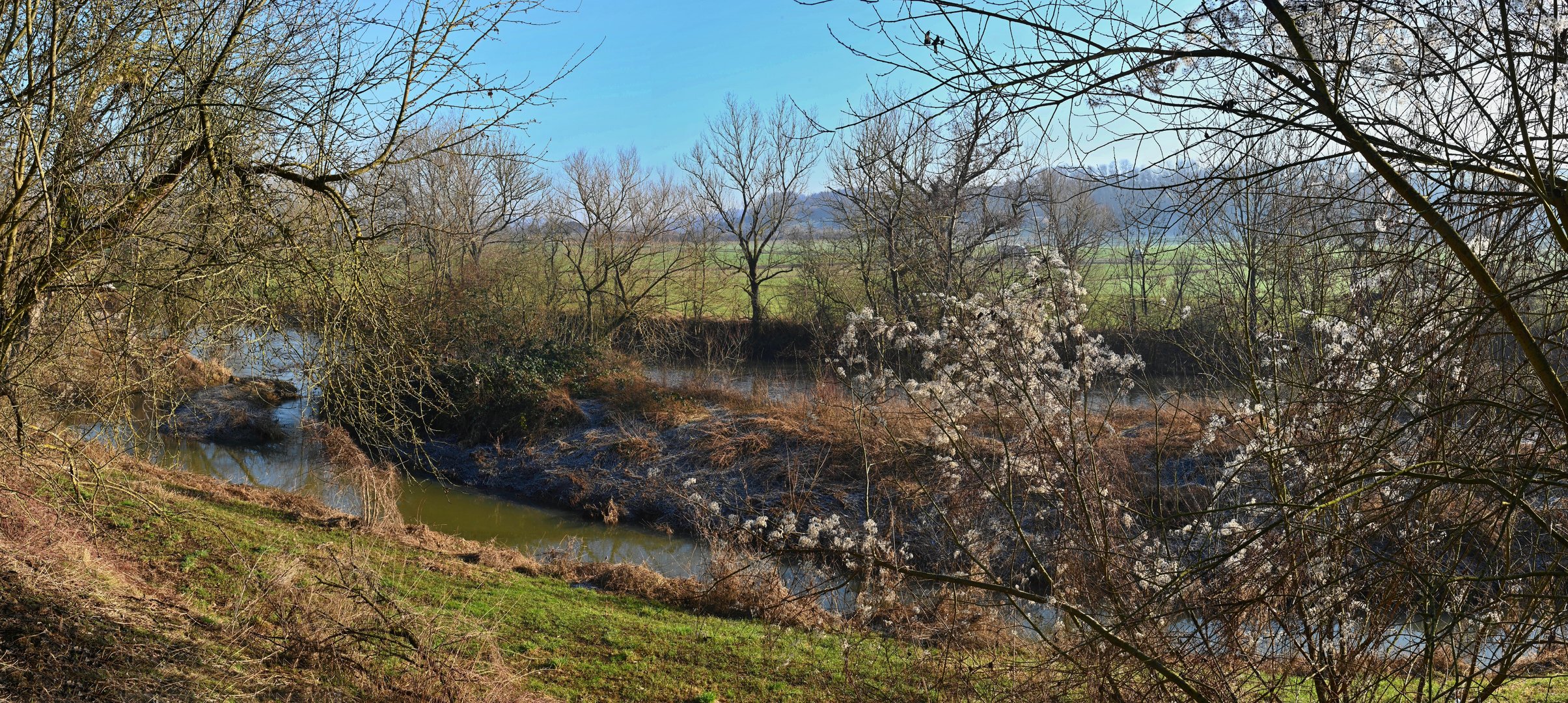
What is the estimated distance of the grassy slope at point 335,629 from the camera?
220 inches

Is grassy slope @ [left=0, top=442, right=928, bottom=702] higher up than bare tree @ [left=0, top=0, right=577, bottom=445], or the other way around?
bare tree @ [left=0, top=0, right=577, bottom=445]

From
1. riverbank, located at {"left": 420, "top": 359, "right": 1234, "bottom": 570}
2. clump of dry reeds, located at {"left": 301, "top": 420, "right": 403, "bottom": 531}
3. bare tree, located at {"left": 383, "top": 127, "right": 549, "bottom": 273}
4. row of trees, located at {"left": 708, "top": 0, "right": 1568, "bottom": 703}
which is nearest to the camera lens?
row of trees, located at {"left": 708, "top": 0, "right": 1568, "bottom": 703}

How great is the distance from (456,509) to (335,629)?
10.4 meters

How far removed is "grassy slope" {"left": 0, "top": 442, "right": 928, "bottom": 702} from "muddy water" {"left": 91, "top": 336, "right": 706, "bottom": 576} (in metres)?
3.03

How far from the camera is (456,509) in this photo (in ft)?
53.4

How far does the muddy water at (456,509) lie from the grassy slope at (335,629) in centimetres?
303

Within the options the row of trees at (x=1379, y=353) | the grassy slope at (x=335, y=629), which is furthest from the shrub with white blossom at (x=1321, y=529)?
the grassy slope at (x=335, y=629)

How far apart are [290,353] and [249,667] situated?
2.53 m

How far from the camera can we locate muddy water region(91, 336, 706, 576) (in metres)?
14.4

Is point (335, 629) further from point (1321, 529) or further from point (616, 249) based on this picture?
point (616, 249)

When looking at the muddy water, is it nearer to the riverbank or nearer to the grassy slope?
the riverbank

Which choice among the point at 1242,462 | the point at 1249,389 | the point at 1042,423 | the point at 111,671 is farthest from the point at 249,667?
the point at 1249,389

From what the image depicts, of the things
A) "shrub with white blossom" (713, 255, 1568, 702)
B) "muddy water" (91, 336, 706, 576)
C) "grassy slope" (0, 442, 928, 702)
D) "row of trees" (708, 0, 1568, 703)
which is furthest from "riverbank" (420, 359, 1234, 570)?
"row of trees" (708, 0, 1568, 703)

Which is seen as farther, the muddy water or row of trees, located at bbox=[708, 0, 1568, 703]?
the muddy water
